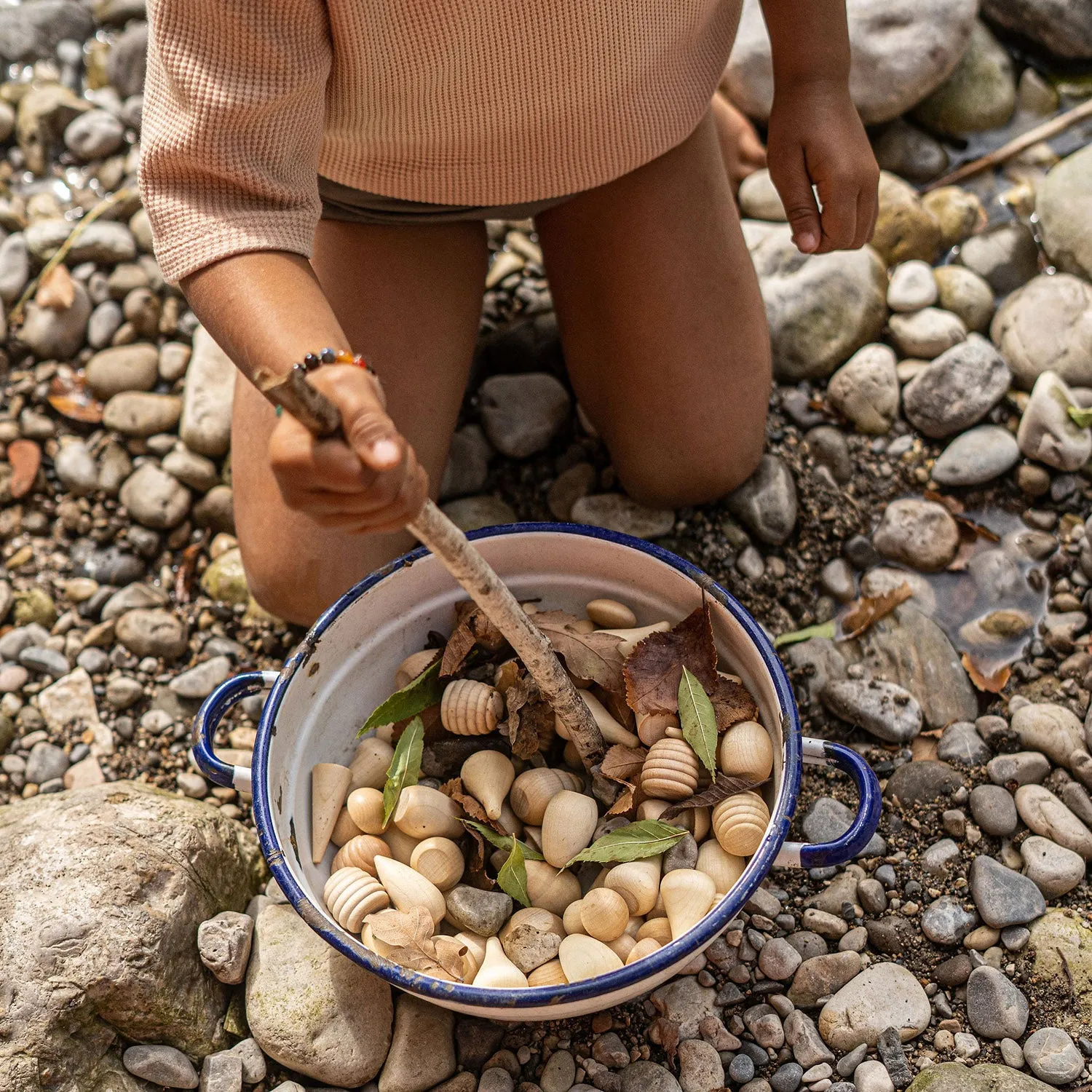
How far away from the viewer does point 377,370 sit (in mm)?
1459

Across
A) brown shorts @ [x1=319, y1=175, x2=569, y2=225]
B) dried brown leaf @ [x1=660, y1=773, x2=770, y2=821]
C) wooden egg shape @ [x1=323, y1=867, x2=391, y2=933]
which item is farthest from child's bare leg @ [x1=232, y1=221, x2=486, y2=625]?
dried brown leaf @ [x1=660, y1=773, x2=770, y2=821]

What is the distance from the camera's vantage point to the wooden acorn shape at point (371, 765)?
1.25 meters

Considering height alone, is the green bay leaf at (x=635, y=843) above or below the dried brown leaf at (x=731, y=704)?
below

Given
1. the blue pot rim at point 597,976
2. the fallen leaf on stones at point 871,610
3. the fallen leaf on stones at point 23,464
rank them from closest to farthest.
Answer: the blue pot rim at point 597,976, the fallen leaf on stones at point 871,610, the fallen leaf on stones at point 23,464

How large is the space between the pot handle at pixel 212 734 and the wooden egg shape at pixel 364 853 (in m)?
0.13

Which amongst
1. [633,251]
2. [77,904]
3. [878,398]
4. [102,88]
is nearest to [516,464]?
[633,251]

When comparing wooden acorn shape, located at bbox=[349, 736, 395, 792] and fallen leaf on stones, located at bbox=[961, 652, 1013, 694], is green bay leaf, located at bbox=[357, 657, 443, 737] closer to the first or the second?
wooden acorn shape, located at bbox=[349, 736, 395, 792]

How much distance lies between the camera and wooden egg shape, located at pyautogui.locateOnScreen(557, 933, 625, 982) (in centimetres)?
105

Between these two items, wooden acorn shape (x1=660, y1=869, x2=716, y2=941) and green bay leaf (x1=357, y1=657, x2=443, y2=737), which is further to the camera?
green bay leaf (x1=357, y1=657, x2=443, y2=737)

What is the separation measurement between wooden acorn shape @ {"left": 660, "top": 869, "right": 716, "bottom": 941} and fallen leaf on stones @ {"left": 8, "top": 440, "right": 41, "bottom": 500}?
4.21 ft

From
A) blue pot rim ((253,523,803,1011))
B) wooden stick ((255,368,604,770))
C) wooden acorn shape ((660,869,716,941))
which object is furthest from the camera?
wooden acorn shape ((660,869,716,941))

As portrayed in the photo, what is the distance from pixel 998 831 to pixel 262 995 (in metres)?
0.91

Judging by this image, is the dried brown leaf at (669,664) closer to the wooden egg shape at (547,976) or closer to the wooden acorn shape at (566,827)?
the wooden acorn shape at (566,827)

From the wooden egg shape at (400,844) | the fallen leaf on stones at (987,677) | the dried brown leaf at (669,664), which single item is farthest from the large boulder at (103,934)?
the fallen leaf on stones at (987,677)
